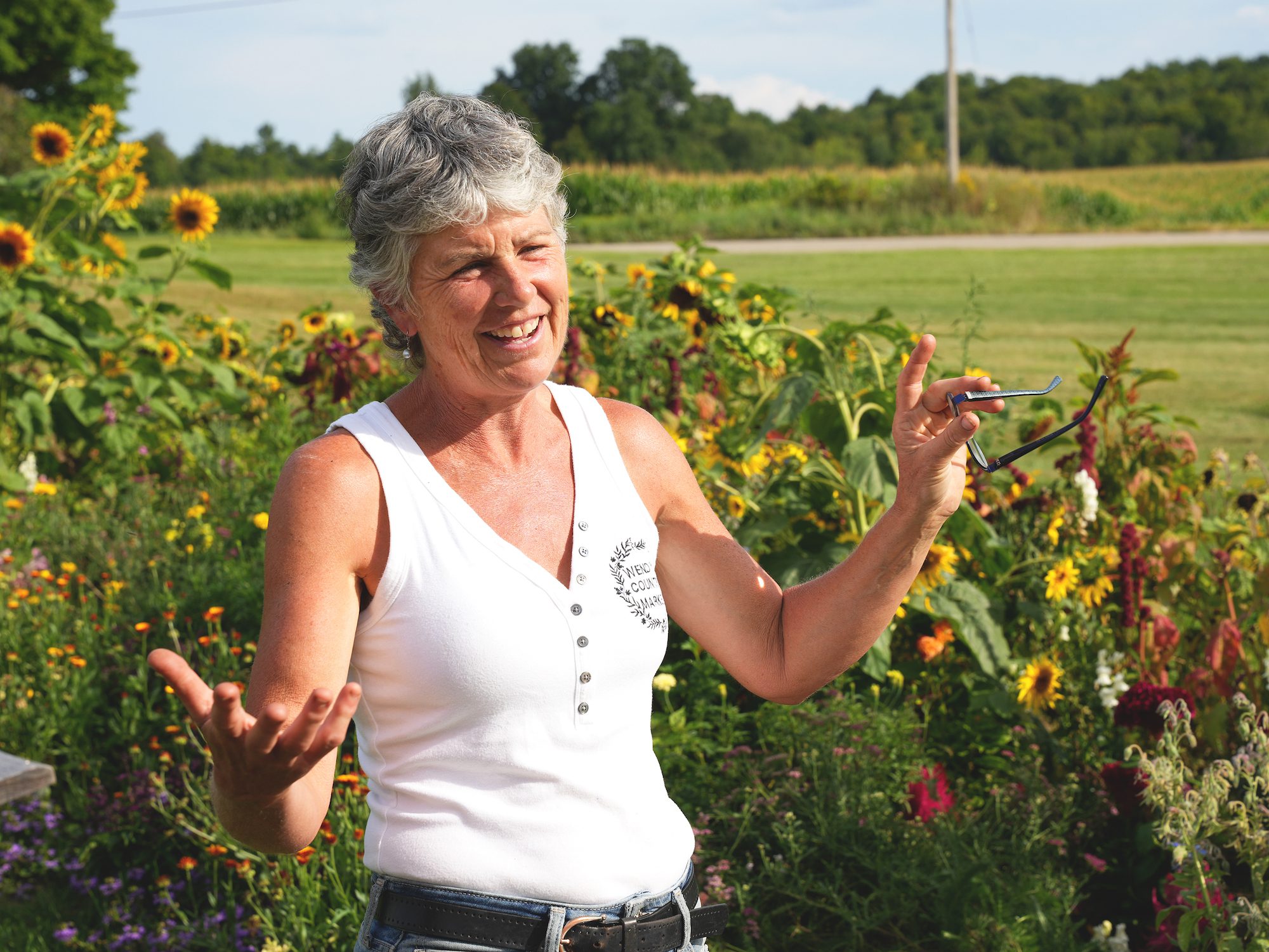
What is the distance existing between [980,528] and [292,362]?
3462mm

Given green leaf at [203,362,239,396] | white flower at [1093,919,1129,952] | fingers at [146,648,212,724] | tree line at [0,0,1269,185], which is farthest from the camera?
tree line at [0,0,1269,185]

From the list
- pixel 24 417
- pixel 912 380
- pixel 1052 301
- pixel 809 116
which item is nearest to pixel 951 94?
pixel 1052 301

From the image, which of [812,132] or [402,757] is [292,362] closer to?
[402,757]

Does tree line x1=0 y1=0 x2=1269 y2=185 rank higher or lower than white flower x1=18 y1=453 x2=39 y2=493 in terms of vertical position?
higher

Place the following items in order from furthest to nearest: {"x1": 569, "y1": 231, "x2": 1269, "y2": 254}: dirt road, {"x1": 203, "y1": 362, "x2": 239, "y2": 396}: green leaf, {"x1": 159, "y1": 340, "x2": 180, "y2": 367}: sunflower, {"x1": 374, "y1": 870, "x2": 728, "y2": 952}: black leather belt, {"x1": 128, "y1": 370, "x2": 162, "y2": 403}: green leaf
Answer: {"x1": 569, "y1": 231, "x2": 1269, "y2": 254}: dirt road
{"x1": 159, "y1": 340, "x2": 180, "y2": 367}: sunflower
{"x1": 203, "y1": 362, "x2": 239, "y2": 396}: green leaf
{"x1": 128, "y1": 370, "x2": 162, "y2": 403}: green leaf
{"x1": 374, "y1": 870, "x2": 728, "y2": 952}: black leather belt

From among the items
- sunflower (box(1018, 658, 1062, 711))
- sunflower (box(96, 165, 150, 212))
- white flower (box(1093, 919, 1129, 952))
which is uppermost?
sunflower (box(96, 165, 150, 212))

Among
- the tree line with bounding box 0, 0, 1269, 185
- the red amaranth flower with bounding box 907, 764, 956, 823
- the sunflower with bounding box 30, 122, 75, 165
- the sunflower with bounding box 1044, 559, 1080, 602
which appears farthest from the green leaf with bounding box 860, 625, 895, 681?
the tree line with bounding box 0, 0, 1269, 185

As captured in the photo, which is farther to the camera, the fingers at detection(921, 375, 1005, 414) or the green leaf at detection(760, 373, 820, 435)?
the green leaf at detection(760, 373, 820, 435)

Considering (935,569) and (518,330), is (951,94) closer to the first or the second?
(935,569)

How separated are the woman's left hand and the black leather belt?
2.06 feet

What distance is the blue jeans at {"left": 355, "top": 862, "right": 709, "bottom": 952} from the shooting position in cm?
147

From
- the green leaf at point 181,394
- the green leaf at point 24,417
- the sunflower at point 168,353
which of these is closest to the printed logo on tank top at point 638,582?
the green leaf at point 181,394

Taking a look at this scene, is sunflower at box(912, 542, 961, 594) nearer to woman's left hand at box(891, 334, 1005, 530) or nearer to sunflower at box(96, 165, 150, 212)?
woman's left hand at box(891, 334, 1005, 530)

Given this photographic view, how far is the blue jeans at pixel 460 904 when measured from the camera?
1472 millimetres
